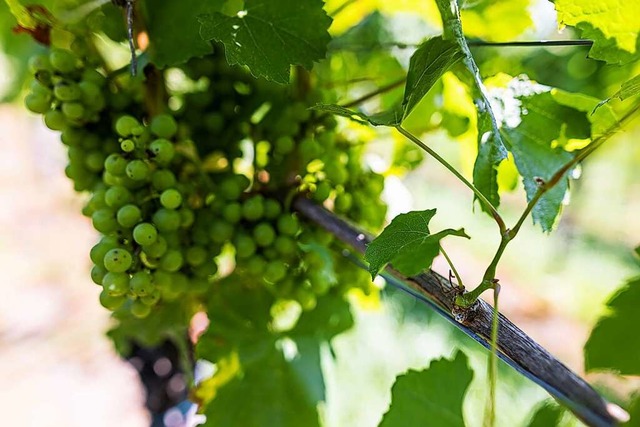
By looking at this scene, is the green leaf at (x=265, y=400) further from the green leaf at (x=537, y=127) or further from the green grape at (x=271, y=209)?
the green leaf at (x=537, y=127)

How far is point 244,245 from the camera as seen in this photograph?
0.59m

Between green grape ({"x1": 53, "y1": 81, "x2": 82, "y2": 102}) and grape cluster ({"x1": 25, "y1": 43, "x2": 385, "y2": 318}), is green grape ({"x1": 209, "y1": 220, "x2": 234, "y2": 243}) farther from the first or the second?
green grape ({"x1": 53, "y1": 81, "x2": 82, "y2": 102})

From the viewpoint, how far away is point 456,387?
53 centimetres

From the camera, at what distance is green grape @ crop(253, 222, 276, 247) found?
59cm

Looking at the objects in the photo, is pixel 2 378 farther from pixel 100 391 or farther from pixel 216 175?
pixel 216 175

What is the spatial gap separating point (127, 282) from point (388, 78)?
45 centimetres

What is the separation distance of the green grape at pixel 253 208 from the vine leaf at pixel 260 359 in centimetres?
16

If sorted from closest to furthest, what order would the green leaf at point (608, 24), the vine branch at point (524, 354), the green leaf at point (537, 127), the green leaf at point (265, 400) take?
the vine branch at point (524, 354), the green leaf at point (608, 24), the green leaf at point (537, 127), the green leaf at point (265, 400)

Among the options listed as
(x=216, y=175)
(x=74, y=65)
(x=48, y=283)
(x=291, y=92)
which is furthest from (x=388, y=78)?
(x=48, y=283)

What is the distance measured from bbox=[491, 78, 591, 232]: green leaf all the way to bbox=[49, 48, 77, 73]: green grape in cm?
40

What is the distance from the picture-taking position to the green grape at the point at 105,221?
521mm

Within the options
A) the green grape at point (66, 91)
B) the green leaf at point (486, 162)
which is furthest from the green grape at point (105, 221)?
the green leaf at point (486, 162)

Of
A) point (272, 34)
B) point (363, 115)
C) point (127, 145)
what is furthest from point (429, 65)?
point (127, 145)

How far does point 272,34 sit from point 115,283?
0.83ft
